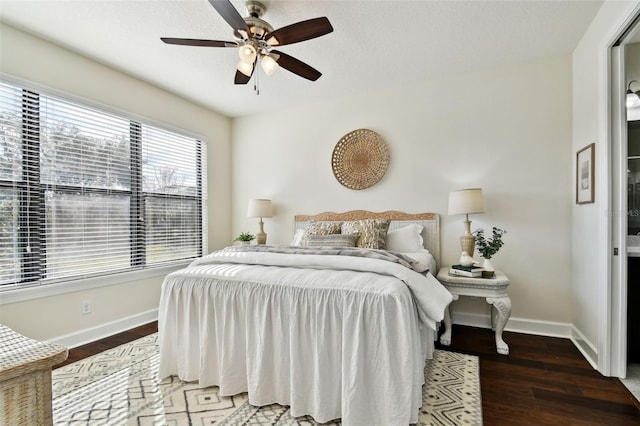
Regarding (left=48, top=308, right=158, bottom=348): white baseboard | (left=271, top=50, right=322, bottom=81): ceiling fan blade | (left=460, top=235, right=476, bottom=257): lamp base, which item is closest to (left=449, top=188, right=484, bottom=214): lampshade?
(left=460, top=235, right=476, bottom=257): lamp base

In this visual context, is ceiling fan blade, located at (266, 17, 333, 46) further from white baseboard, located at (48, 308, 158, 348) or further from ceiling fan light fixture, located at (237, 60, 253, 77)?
white baseboard, located at (48, 308, 158, 348)

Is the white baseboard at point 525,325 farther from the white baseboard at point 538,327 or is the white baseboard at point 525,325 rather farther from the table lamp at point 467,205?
the table lamp at point 467,205

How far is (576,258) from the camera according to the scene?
2.72m

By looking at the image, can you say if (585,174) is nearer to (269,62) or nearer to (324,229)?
(324,229)

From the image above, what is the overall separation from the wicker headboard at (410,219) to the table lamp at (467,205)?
410 mm

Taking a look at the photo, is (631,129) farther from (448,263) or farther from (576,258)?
(448,263)

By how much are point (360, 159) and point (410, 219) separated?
970 millimetres

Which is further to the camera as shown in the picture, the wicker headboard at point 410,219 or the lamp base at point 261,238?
the lamp base at point 261,238

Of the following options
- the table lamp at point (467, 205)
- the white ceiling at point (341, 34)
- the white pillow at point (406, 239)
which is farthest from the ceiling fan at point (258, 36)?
the white pillow at point (406, 239)

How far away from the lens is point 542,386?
6.54 feet

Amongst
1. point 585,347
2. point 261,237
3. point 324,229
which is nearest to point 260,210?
point 261,237

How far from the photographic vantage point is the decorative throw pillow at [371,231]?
10.3 feet

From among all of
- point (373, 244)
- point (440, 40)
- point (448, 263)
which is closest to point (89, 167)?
point (373, 244)

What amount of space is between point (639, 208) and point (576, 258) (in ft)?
2.04
